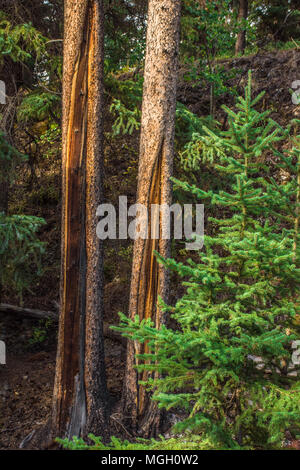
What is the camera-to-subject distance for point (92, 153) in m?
5.05

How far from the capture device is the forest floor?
A: 21.2ft

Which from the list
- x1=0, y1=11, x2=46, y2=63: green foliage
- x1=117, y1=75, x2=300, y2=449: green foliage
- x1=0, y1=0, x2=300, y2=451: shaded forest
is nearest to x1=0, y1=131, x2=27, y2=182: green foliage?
x1=0, y1=0, x2=300, y2=451: shaded forest

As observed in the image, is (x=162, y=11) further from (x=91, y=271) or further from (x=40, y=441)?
(x=40, y=441)

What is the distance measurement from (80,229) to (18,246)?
946 mm

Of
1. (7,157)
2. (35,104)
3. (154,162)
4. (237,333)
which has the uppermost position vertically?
(35,104)

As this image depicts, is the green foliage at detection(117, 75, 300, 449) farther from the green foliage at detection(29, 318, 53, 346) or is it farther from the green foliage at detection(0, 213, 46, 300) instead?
the green foliage at detection(29, 318, 53, 346)

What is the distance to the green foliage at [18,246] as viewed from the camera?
5.01 meters

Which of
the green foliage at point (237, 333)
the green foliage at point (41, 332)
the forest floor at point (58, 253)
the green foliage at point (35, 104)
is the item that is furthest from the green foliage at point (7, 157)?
the green foliage at point (237, 333)

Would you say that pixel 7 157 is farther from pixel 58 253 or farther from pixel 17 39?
pixel 58 253

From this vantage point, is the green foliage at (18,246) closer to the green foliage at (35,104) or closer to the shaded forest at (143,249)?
the shaded forest at (143,249)

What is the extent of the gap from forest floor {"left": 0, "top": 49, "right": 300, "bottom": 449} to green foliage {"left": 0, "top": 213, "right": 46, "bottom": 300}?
6.27 feet

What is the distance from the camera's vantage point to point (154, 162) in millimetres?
4941

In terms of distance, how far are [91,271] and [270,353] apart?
293cm

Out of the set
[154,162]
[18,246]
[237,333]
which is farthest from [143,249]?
[237,333]
